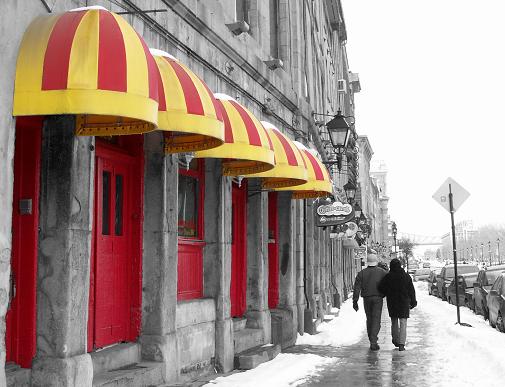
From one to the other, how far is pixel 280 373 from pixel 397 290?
395 cm

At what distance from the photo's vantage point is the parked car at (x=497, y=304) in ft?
51.7

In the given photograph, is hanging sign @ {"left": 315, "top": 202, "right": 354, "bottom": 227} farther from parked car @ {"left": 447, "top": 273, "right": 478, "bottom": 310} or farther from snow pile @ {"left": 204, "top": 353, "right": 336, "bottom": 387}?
parked car @ {"left": 447, "top": 273, "right": 478, "bottom": 310}

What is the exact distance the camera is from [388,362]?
10.8 meters

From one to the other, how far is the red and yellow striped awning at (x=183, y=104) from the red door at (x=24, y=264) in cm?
128

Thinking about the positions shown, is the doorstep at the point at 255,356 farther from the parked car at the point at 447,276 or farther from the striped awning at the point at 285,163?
the parked car at the point at 447,276

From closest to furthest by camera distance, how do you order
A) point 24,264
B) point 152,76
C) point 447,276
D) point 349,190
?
point 152,76 → point 24,264 → point 349,190 → point 447,276

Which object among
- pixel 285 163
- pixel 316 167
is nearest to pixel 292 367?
pixel 285 163

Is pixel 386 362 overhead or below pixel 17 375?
below

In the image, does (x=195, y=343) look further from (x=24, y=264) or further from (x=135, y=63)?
(x=135, y=63)

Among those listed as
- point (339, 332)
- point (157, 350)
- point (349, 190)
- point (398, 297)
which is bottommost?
point (339, 332)

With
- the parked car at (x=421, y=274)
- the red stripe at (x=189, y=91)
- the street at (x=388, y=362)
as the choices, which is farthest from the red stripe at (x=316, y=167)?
the parked car at (x=421, y=274)

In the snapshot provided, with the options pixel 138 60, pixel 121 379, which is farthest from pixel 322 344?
pixel 138 60

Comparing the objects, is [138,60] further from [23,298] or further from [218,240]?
[218,240]

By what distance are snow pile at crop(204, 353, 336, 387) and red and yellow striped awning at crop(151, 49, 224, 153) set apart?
10.8 feet
